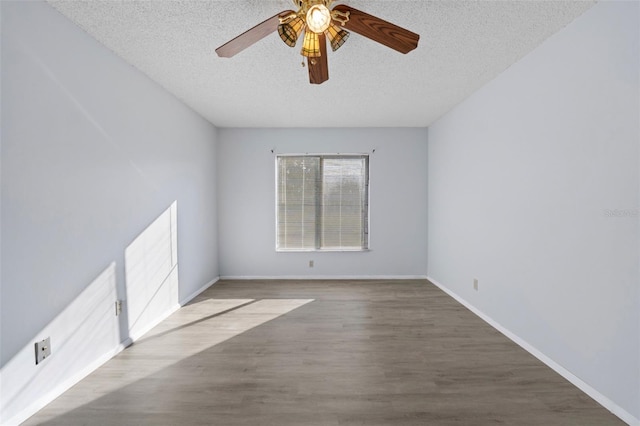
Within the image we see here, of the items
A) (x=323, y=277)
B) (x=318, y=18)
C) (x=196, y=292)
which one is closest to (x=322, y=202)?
(x=323, y=277)

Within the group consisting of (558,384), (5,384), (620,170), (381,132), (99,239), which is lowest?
(558,384)

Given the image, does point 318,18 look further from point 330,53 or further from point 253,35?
point 330,53

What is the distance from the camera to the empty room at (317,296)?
5.90ft

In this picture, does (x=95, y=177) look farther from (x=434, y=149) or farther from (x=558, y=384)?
(x=434, y=149)

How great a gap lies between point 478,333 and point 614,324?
1.20 metres

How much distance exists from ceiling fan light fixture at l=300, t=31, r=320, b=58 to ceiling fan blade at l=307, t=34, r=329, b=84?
27 millimetres

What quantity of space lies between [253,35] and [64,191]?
5.22 feet

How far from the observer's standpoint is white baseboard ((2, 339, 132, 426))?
68.8 inches

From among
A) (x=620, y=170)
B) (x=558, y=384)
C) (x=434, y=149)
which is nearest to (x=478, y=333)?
(x=558, y=384)

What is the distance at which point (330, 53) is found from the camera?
254 centimetres

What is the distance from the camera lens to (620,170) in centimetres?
183

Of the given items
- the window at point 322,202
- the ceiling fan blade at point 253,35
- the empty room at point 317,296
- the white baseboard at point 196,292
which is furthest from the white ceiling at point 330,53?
the white baseboard at point 196,292

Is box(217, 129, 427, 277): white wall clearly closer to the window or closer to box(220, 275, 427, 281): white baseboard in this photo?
box(220, 275, 427, 281): white baseboard

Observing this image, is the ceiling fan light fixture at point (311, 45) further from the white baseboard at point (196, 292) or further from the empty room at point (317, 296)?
the white baseboard at point (196, 292)
